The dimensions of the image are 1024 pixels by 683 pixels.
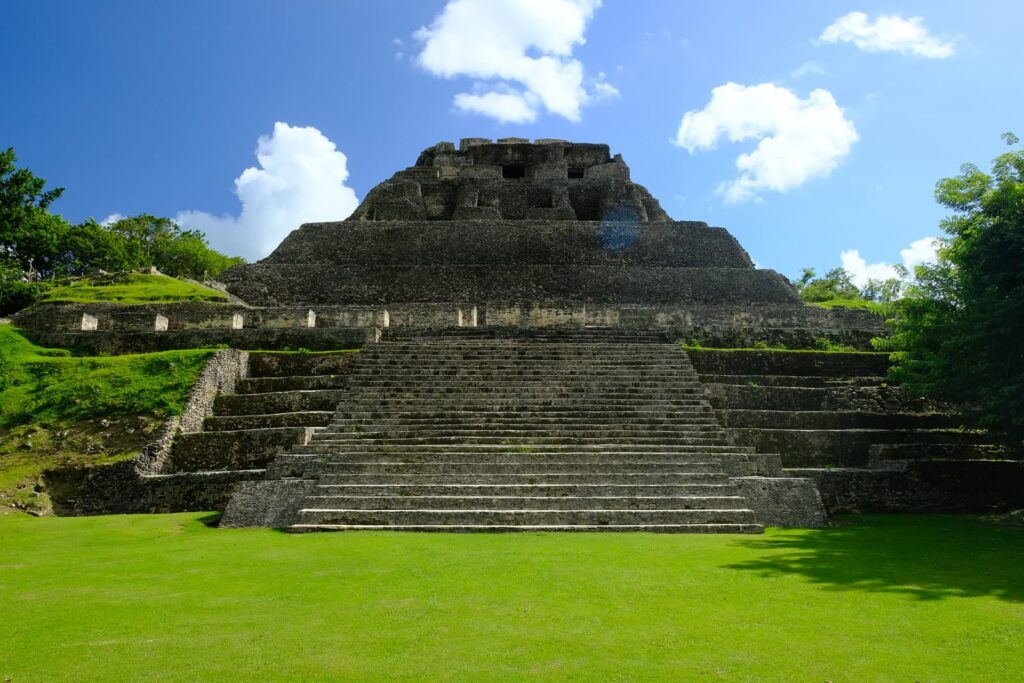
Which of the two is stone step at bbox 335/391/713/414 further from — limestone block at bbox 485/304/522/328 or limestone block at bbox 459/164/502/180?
limestone block at bbox 459/164/502/180

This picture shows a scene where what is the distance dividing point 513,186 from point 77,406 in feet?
68.6

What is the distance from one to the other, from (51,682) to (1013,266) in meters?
10.9

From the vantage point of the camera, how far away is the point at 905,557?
6738mm

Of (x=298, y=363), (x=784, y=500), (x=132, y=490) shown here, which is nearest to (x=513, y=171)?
(x=298, y=363)

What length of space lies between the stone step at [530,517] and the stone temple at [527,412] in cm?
3

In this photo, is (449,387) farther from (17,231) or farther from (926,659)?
(17,231)

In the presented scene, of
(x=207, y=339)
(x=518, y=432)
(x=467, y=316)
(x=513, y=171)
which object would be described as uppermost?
(x=513, y=171)

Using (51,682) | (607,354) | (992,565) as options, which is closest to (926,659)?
(992,565)

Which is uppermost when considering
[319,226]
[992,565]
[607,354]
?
[319,226]

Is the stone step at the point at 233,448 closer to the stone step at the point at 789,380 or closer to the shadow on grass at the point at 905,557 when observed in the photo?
the shadow on grass at the point at 905,557

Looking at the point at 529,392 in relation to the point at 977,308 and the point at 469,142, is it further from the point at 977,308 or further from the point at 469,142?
the point at 469,142

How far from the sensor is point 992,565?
6.42 m

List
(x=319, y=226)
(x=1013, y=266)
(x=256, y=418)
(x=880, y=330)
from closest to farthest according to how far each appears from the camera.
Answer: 1. (x=1013, y=266)
2. (x=256, y=418)
3. (x=880, y=330)
4. (x=319, y=226)

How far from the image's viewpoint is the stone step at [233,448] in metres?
11.1
